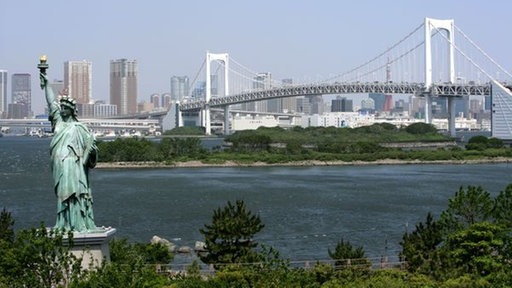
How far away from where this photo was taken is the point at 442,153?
27062mm

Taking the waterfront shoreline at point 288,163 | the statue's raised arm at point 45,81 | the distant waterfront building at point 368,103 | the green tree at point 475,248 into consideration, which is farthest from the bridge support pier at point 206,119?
the distant waterfront building at point 368,103

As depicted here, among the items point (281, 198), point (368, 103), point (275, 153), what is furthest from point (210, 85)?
point (368, 103)

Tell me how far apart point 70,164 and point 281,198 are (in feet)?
37.1

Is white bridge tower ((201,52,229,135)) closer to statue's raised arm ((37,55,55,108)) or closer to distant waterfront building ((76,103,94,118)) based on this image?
distant waterfront building ((76,103,94,118))

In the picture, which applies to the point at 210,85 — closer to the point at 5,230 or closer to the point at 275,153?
the point at 275,153

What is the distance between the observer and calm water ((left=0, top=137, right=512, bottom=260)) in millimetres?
10734

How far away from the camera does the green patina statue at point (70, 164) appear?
4277 mm

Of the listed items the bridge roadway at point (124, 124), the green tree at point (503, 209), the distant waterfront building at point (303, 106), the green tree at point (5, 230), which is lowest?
the green tree at point (5, 230)

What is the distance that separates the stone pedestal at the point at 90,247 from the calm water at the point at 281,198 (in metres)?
4.71

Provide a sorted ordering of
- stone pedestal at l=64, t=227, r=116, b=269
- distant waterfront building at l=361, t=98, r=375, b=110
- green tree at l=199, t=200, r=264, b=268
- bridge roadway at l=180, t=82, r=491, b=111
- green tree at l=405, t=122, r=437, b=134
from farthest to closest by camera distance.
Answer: distant waterfront building at l=361, t=98, r=375, b=110
green tree at l=405, t=122, r=437, b=134
bridge roadway at l=180, t=82, r=491, b=111
green tree at l=199, t=200, r=264, b=268
stone pedestal at l=64, t=227, r=116, b=269

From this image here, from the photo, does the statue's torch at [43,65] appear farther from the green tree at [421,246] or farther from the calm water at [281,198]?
the calm water at [281,198]

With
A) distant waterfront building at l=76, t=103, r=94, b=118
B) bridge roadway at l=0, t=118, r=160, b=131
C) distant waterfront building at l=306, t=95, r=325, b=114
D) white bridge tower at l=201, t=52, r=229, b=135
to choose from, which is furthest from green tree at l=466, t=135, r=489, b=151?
distant waterfront building at l=306, t=95, r=325, b=114

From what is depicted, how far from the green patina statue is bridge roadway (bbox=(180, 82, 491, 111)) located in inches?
1158

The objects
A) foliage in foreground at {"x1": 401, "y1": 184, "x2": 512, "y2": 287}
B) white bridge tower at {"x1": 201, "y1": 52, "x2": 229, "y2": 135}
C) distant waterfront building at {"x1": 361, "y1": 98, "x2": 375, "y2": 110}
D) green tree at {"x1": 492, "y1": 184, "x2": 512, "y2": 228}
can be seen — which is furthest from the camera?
distant waterfront building at {"x1": 361, "y1": 98, "x2": 375, "y2": 110}
